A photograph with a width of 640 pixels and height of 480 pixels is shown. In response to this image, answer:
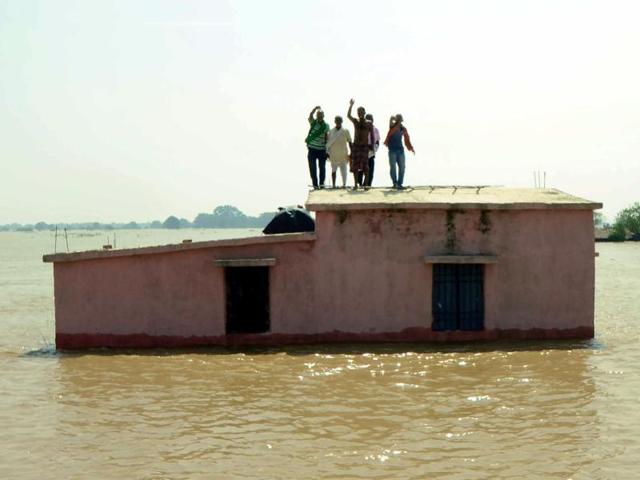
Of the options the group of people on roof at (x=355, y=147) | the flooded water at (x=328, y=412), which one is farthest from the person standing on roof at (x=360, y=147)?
the flooded water at (x=328, y=412)

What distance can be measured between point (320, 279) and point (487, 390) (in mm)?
4152

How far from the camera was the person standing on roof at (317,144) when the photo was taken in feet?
53.9

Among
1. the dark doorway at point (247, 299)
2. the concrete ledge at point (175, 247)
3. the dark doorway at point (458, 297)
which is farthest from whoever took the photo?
the dark doorway at point (458, 297)

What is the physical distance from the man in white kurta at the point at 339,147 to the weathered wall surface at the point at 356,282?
2.87 metres

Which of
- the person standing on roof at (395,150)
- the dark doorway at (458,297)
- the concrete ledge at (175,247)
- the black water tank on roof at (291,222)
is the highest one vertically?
the person standing on roof at (395,150)

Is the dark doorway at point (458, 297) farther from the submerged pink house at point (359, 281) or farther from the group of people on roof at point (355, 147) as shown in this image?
the group of people on roof at point (355, 147)

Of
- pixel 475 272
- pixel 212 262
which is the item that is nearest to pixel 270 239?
pixel 212 262

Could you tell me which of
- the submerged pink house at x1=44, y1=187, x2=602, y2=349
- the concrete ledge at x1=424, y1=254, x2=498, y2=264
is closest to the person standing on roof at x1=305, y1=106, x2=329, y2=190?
the submerged pink house at x1=44, y1=187, x2=602, y2=349

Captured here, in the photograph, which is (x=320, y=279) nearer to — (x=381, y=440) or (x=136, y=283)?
(x=136, y=283)

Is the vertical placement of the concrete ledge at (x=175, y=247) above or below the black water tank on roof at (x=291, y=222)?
below

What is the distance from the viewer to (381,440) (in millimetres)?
8641

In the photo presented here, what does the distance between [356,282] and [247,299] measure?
2010mm

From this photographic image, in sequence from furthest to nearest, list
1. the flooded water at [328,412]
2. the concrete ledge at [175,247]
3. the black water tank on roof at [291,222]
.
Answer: the black water tank on roof at [291,222] < the concrete ledge at [175,247] < the flooded water at [328,412]

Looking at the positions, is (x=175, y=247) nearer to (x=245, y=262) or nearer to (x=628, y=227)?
(x=245, y=262)
